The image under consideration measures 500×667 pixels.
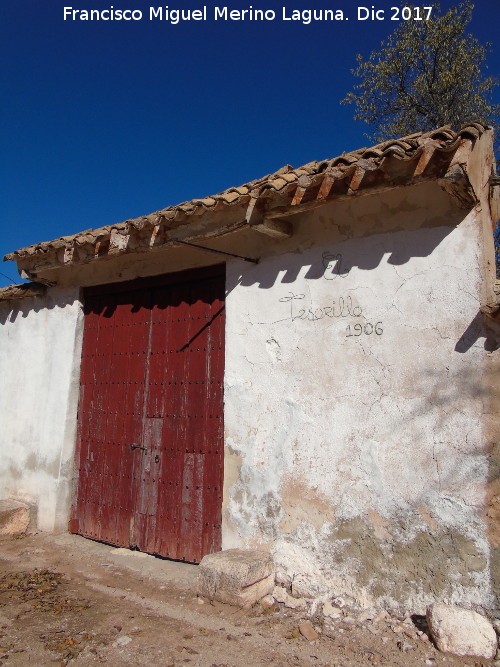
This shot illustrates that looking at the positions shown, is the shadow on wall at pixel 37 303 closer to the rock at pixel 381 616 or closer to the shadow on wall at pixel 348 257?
the shadow on wall at pixel 348 257

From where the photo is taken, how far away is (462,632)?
296cm

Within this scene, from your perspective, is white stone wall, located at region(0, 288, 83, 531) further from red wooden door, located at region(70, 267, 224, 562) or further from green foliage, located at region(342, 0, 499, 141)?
green foliage, located at region(342, 0, 499, 141)

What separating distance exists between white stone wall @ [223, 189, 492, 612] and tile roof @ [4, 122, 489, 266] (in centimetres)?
41

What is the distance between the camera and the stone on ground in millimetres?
5695

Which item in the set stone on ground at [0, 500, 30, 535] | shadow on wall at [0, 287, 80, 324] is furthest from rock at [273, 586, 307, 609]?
shadow on wall at [0, 287, 80, 324]

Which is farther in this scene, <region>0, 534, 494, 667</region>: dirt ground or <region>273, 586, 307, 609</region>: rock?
<region>273, 586, 307, 609</region>: rock

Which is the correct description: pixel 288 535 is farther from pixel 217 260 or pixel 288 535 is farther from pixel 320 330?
pixel 217 260

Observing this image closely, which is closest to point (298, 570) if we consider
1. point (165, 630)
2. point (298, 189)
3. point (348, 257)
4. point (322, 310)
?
point (165, 630)

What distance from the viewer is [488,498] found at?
126 inches

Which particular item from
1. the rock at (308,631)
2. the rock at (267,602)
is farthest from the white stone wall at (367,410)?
the rock at (308,631)

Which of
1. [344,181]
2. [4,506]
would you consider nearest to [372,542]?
[344,181]

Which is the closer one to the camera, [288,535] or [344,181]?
[344,181]

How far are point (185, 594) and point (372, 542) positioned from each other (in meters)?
1.61

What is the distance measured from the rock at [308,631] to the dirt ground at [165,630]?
0.04 m
